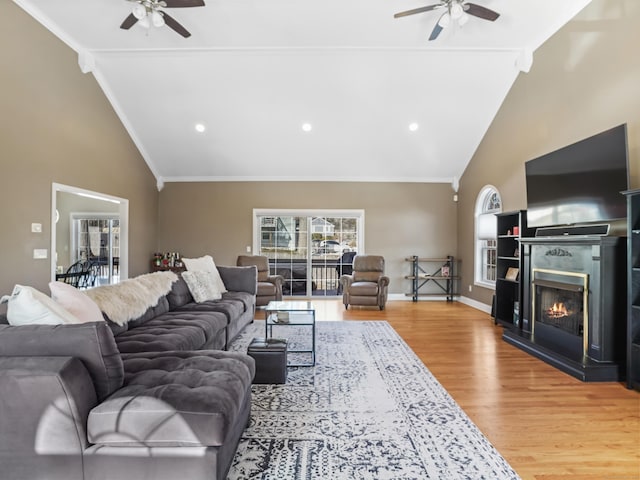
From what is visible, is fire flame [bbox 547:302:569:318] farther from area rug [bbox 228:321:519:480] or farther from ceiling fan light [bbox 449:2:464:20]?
ceiling fan light [bbox 449:2:464:20]

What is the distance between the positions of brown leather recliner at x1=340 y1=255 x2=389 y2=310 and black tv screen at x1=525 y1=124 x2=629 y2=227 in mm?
2821

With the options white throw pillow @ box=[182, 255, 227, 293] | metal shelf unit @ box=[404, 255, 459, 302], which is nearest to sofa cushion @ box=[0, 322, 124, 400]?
white throw pillow @ box=[182, 255, 227, 293]

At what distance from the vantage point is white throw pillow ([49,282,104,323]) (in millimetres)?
2371

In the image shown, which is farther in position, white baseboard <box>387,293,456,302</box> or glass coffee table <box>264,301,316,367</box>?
white baseboard <box>387,293,456,302</box>

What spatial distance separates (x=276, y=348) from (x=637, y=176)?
3.81m

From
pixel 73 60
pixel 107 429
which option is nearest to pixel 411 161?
pixel 73 60

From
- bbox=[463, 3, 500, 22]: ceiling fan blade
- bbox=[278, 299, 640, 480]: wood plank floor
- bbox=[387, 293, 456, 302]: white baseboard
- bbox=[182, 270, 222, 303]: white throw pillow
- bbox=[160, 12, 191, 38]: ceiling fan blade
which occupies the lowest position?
bbox=[278, 299, 640, 480]: wood plank floor

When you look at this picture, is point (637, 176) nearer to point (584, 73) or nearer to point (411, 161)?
point (584, 73)

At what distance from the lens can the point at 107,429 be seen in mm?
1619

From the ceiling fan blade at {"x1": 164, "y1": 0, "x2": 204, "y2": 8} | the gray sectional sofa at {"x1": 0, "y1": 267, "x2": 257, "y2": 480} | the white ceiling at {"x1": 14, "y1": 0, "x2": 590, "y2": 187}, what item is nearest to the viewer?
the gray sectional sofa at {"x1": 0, "y1": 267, "x2": 257, "y2": 480}

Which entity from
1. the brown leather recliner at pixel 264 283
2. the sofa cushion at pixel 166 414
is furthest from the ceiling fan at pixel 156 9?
the brown leather recliner at pixel 264 283

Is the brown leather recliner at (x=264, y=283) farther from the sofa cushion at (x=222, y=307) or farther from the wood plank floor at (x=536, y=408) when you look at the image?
the wood plank floor at (x=536, y=408)

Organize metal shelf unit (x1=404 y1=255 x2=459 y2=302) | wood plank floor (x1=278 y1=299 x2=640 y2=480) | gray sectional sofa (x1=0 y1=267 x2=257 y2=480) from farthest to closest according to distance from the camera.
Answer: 1. metal shelf unit (x1=404 y1=255 x2=459 y2=302)
2. wood plank floor (x1=278 y1=299 x2=640 y2=480)
3. gray sectional sofa (x1=0 y1=267 x2=257 y2=480)

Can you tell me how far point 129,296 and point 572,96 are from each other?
5.41 meters
